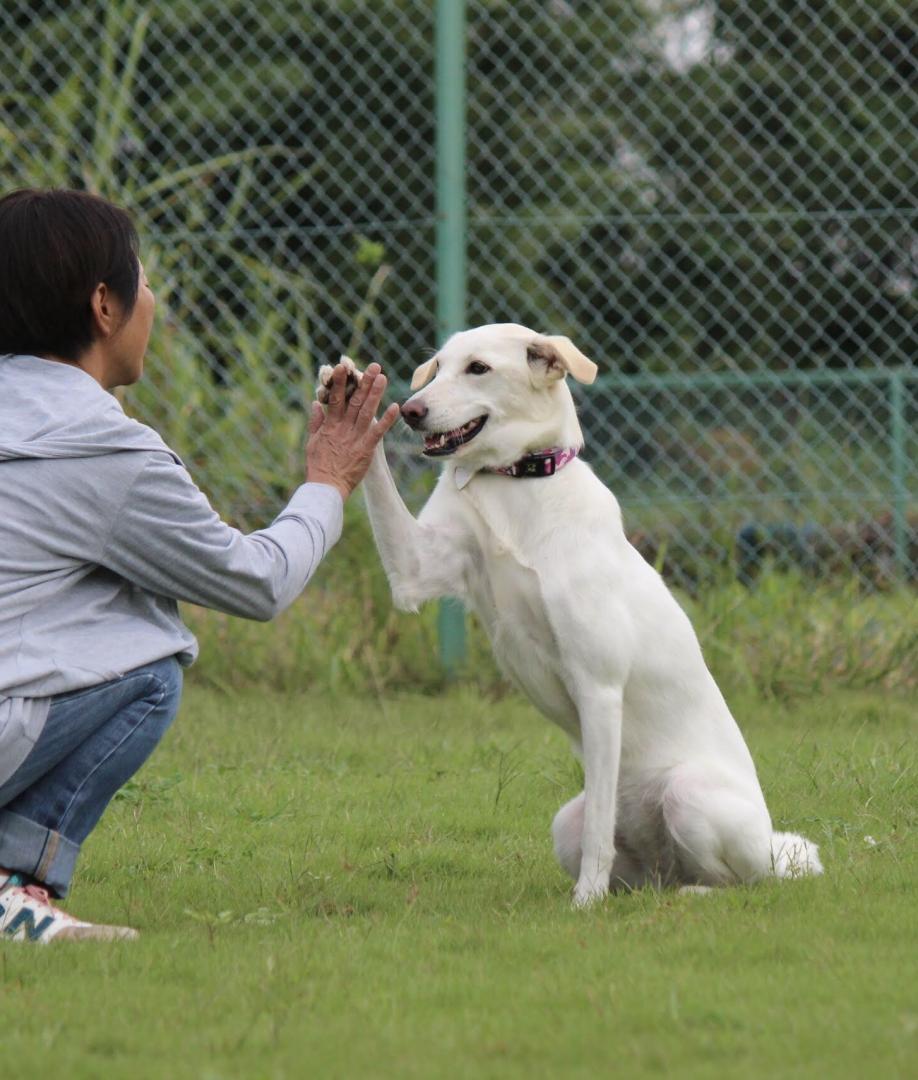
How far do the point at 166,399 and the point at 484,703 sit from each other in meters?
1.93

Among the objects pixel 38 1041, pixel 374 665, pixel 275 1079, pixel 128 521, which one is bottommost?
pixel 374 665

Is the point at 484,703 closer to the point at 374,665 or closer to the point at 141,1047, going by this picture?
the point at 374,665

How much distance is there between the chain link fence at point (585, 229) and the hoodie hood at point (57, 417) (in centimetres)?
271

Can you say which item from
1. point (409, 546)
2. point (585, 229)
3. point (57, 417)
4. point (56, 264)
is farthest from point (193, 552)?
point (585, 229)

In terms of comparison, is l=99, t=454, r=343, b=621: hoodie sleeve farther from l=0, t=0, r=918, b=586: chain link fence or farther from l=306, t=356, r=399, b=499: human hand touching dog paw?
l=0, t=0, r=918, b=586: chain link fence

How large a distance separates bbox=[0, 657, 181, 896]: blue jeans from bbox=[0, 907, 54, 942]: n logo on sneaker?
8 centimetres

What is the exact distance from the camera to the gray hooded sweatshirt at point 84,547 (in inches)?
114

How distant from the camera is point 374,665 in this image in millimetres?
6391

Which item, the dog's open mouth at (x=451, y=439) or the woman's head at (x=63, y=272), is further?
the dog's open mouth at (x=451, y=439)

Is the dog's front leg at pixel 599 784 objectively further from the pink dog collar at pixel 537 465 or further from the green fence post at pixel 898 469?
the green fence post at pixel 898 469

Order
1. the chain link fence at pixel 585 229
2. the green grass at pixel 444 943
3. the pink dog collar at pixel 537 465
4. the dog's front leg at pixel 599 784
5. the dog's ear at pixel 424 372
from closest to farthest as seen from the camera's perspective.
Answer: the green grass at pixel 444 943 → the dog's front leg at pixel 599 784 → the pink dog collar at pixel 537 465 → the dog's ear at pixel 424 372 → the chain link fence at pixel 585 229

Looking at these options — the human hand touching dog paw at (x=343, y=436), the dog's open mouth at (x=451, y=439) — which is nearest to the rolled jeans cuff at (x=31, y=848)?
the human hand touching dog paw at (x=343, y=436)

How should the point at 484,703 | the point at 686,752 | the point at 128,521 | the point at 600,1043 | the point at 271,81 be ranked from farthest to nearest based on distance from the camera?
the point at 271,81, the point at 484,703, the point at 686,752, the point at 128,521, the point at 600,1043

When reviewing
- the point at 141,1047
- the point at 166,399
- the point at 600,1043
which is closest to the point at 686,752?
the point at 600,1043
